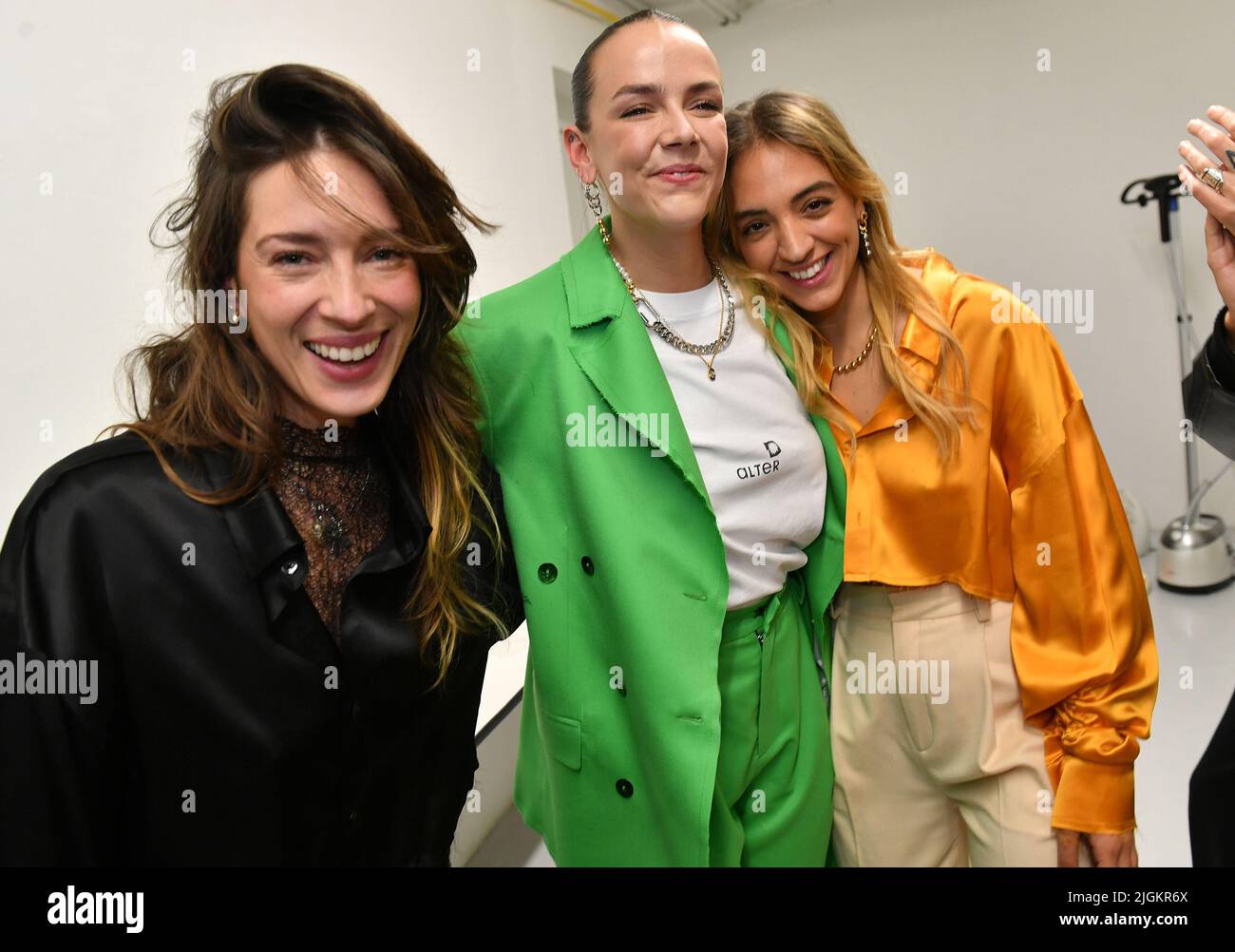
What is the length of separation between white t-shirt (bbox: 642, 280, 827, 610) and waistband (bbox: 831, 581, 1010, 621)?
0.14 m

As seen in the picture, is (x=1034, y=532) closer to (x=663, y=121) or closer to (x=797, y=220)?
(x=797, y=220)

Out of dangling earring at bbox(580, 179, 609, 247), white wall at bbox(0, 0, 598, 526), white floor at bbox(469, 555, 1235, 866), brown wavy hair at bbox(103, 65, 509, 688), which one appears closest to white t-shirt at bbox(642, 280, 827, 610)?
dangling earring at bbox(580, 179, 609, 247)

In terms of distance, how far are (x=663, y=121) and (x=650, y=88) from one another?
52 mm

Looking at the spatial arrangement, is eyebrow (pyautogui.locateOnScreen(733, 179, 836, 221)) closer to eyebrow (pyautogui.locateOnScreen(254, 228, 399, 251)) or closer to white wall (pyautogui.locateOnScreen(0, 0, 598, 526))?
eyebrow (pyautogui.locateOnScreen(254, 228, 399, 251))

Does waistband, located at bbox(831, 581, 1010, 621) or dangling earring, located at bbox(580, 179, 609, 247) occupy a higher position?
dangling earring, located at bbox(580, 179, 609, 247)

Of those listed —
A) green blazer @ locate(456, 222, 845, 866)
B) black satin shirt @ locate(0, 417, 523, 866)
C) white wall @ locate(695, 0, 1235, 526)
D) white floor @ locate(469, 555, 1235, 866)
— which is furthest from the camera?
white wall @ locate(695, 0, 1235, 526)

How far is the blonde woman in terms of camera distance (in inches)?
49.1

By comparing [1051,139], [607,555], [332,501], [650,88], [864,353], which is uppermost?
[1051,139]

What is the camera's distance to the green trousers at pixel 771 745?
Result: 4.15ft

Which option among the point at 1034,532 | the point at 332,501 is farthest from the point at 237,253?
the point at 1034,532

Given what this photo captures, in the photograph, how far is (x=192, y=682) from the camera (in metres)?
0.88
